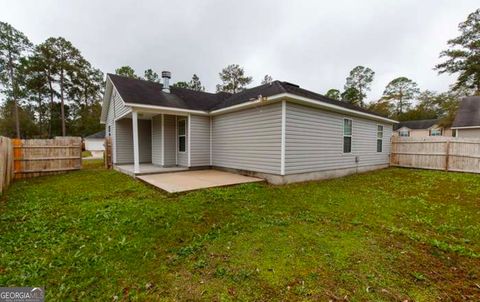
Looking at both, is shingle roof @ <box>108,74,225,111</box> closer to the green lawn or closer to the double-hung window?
the double-hung window

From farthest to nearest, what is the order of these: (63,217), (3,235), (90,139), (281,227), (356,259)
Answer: (90,139)
(63,217)
(281,227)
(3,235)
(356,259)

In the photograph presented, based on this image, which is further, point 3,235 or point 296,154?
point 296,154

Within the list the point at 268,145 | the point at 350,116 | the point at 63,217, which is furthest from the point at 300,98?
the point at 63,217

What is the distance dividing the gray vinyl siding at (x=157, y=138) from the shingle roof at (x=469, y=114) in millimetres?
20547

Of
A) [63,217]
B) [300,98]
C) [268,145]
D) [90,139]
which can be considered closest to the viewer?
[63,217]

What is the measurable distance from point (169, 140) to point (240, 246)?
7.76m

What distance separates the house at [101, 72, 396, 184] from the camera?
7.01 m

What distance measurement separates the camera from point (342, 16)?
10297 millimetres

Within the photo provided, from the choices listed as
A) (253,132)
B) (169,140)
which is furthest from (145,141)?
(253,132)

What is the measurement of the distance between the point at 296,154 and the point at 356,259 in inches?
183

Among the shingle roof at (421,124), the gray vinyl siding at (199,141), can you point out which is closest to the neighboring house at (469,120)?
the shingle roof at (421,124)

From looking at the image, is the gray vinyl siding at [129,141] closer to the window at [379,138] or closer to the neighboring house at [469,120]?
the window at [379,138]

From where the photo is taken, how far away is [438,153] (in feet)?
33.6

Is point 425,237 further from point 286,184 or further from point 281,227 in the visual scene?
point 286,184
